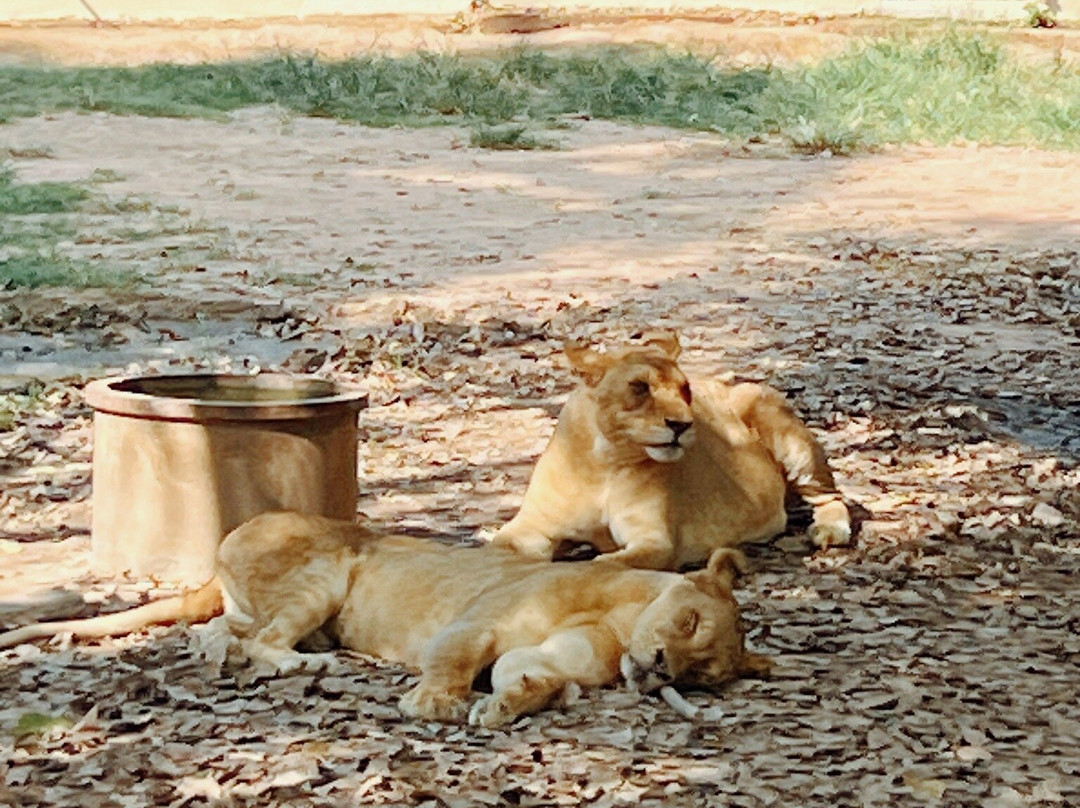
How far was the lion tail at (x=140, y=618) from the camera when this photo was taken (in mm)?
5848

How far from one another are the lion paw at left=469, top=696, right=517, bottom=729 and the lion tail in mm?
1106

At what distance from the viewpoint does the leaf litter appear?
16.1 feet

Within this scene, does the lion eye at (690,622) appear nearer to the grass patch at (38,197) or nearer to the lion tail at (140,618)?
the lion tail at (140,618)

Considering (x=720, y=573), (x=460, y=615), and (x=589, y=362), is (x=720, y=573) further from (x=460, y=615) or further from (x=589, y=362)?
(x=589, y=362)

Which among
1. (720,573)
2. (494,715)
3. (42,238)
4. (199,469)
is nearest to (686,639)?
(720,573)

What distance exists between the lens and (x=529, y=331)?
36.2 ft

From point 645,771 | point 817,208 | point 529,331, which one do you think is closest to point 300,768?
point 645,771

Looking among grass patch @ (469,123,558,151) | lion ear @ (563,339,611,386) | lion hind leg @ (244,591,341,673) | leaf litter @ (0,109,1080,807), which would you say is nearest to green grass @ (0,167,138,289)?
leaf litter @ (0,109,1080,807)

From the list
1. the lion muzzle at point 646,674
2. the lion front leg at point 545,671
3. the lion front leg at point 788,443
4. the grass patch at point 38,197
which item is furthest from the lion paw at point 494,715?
the grass patch at point 38,197

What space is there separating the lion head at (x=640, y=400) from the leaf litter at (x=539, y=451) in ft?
1.81

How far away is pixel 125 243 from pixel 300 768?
8.53 metres

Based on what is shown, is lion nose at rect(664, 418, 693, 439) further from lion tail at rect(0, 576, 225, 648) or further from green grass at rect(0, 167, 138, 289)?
green grass at rect(0, 167, 138, 289)

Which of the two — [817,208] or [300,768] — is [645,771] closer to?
[300,768]

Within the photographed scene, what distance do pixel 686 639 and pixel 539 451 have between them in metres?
3.45
